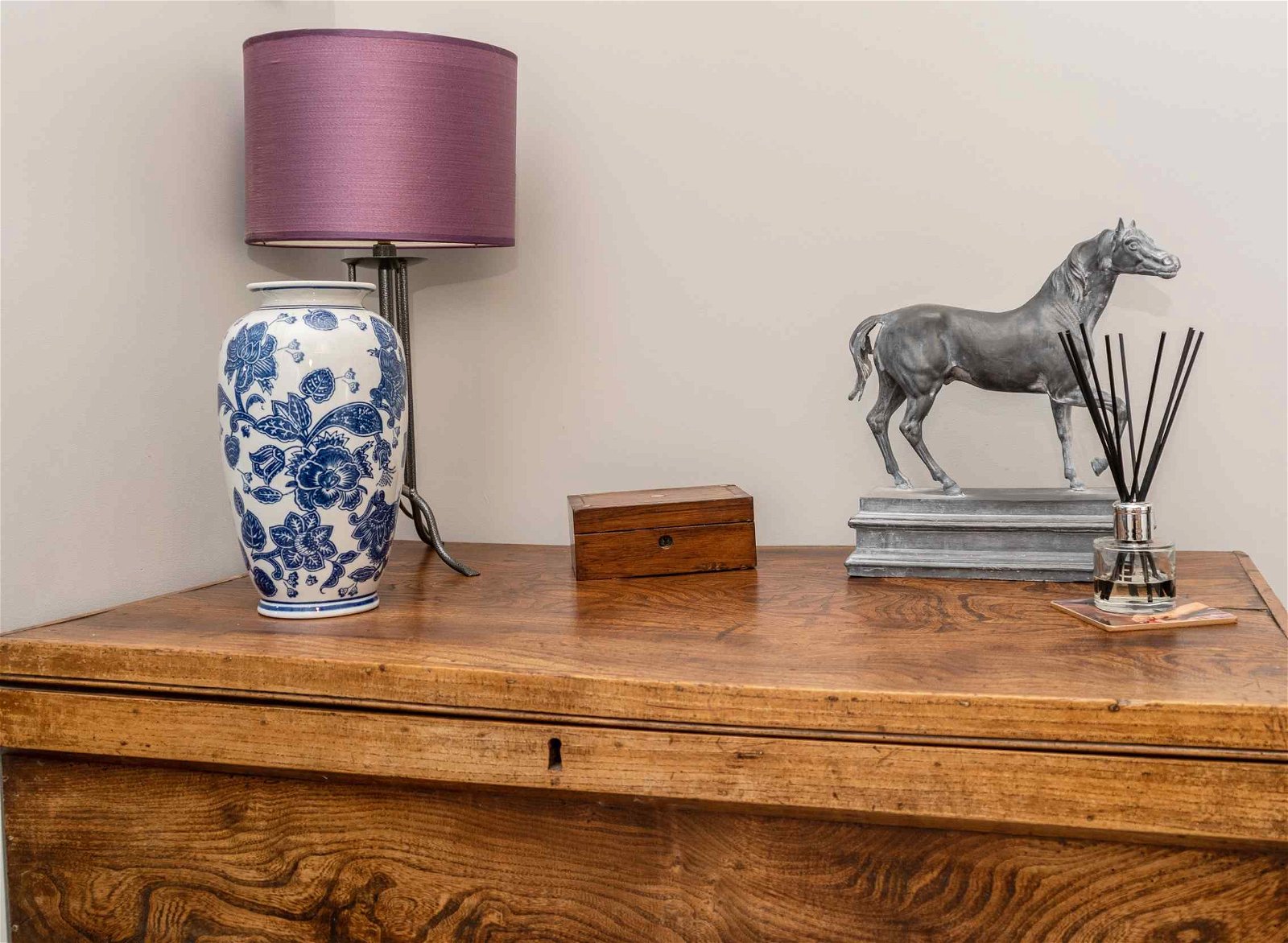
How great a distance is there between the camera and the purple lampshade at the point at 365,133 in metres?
1.17

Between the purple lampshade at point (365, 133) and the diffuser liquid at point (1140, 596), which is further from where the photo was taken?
the purple lampshade at point (365, 133)

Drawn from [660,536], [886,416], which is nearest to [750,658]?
[660,536]

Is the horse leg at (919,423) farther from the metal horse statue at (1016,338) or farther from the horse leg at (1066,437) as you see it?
the horse leg at (1066,437)

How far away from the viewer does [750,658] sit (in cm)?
90

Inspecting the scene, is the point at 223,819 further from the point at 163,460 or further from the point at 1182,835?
the point at 1182,835

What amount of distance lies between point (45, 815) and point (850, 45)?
124 centimetres

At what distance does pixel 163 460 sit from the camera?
1.26 m

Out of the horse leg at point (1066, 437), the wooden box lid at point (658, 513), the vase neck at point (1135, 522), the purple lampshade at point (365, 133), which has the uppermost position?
the purple lampshade at point (365, 133)

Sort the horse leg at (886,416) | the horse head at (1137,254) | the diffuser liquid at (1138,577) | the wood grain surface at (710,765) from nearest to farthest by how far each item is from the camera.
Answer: the wood grain surface at (710,765) < the diffuser liquid at (1138,577) < the horse head at (1137,254) < the horse leg at (886,416)

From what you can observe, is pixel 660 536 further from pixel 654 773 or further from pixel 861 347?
pixel 654 773

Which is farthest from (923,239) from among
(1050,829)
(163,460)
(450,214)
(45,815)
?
(45,815)

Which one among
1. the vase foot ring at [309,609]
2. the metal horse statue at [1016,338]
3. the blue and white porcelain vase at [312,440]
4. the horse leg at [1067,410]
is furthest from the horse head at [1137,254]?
the vase foot ring at [309,609]

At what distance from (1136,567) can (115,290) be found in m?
1.06

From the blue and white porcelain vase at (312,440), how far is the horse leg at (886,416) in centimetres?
53
